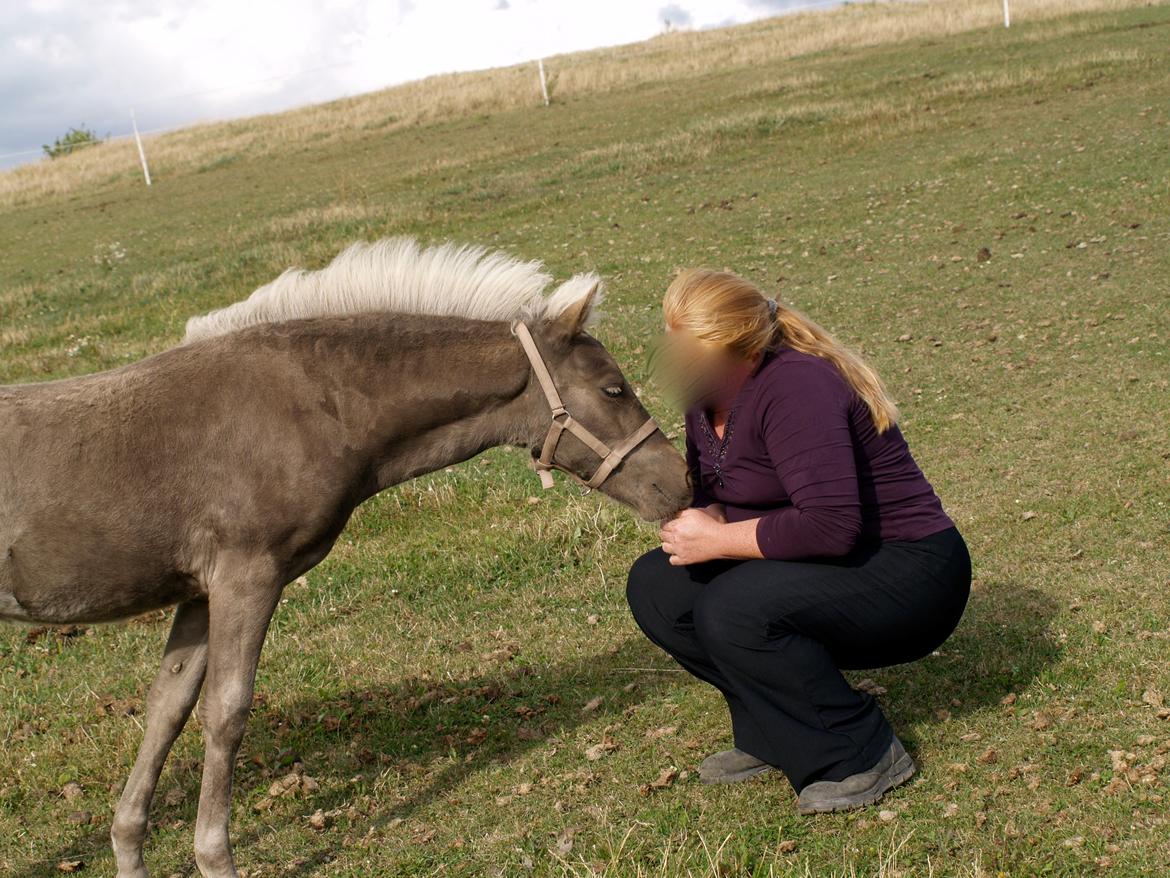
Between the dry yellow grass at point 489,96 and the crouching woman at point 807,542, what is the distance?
3250 centimetres

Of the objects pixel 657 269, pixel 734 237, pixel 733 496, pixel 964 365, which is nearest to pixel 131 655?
pixel 733 496

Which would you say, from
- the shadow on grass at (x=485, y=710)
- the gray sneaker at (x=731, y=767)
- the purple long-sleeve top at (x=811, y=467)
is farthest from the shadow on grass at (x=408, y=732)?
the purple long-sleeve top at (x=811, y=467)

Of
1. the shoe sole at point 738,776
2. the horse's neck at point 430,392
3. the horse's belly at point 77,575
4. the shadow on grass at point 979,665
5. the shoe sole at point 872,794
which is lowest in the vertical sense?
the shadow on grass at point 979,665

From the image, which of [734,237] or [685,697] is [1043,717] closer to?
[685,697]

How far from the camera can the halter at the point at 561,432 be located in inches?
189

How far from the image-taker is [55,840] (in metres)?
5.26

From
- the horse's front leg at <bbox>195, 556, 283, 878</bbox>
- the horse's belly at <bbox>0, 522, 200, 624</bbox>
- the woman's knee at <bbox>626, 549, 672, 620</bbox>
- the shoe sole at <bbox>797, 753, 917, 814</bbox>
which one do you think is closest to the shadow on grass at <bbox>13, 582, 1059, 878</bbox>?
the horse's front leg at <bbox>195, 556, 283, 878</bbox>

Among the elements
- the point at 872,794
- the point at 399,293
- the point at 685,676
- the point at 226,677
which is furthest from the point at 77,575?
the point at 872,794

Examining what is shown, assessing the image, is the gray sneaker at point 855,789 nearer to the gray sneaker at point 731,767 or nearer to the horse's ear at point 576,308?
the gray sneaker at point 731,767

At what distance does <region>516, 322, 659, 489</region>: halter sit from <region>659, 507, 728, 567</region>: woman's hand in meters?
0.39

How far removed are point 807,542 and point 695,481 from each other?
0.81 m

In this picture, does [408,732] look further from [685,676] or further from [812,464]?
[812,464]

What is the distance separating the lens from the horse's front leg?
443 centimetres

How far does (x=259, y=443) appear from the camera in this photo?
4.46 m
